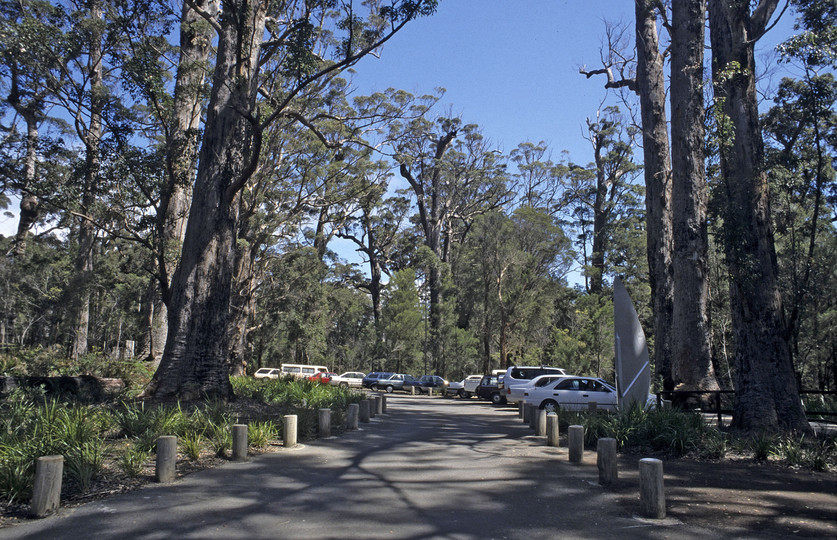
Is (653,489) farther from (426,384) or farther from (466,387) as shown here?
(426,384)

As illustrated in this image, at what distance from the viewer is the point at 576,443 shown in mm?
10023

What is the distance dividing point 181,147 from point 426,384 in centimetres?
2722

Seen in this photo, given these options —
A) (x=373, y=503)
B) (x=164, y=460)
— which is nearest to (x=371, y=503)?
(x=373, y=503)

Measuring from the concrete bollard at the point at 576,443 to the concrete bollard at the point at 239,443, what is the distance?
18.6 feet

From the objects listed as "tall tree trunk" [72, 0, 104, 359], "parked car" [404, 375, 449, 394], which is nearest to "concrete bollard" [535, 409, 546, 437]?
"tall tree trunk" [72, 0, 104, 359]

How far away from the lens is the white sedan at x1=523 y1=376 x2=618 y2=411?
19984 millimetres

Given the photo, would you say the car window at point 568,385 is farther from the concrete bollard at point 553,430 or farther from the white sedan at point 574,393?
the concrete bollard at point 553,430

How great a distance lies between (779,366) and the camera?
441 inches

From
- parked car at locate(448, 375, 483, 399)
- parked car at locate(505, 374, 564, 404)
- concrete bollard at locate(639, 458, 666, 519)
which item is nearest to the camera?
concrete bollard at locate(639, 458, 666, 519)

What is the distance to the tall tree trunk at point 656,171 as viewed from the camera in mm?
19469

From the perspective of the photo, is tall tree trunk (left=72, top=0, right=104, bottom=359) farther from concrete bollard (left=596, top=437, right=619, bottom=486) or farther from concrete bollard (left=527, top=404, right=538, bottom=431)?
concrete bollard (left=596, top=437, right=619, bottom=486)

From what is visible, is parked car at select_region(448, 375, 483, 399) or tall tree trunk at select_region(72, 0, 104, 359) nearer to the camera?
tall tree trunk at select_region(72, 0, 104, 359)

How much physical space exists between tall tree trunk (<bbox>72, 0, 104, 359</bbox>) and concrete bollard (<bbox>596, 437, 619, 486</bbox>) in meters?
15.8

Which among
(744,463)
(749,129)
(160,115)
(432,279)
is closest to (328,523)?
(744,463)
